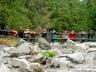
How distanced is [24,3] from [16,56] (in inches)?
709

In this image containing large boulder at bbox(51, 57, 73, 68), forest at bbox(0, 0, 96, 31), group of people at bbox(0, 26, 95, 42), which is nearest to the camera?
large boulder at bbox(51, 57, 73, 68)

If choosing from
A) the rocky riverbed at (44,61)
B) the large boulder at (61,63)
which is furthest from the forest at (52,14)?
the large boulder at (61,63)

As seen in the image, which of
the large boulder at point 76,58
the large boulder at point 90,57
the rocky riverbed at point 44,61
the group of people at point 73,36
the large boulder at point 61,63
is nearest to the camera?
the rocky riverbed at point 44,61

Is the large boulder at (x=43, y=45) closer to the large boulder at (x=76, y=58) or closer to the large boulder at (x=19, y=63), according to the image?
the large boulder at (x=76, y=58)

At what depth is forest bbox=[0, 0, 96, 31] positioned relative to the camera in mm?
33688

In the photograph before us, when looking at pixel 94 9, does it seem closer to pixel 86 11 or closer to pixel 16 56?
pixel 86 11

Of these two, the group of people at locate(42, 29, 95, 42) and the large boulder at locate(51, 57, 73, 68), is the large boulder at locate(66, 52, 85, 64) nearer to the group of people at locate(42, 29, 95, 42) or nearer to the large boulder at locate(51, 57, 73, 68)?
the large boulder at locate(51, 57, 73, 68)

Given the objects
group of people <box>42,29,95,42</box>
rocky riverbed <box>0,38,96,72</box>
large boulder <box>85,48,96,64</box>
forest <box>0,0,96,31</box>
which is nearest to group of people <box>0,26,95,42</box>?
group of people <box>42,29,95,42</box>

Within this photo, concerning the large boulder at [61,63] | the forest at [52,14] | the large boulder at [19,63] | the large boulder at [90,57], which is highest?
the large boulder at [19,63]

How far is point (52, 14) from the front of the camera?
133ft

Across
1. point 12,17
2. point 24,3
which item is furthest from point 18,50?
point 24,3

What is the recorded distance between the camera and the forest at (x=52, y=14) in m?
33.7

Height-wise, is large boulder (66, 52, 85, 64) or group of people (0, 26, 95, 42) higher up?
large boulder (66, 52, 85, 64)

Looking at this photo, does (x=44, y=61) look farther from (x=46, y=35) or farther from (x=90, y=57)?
(x=46, y=35)
